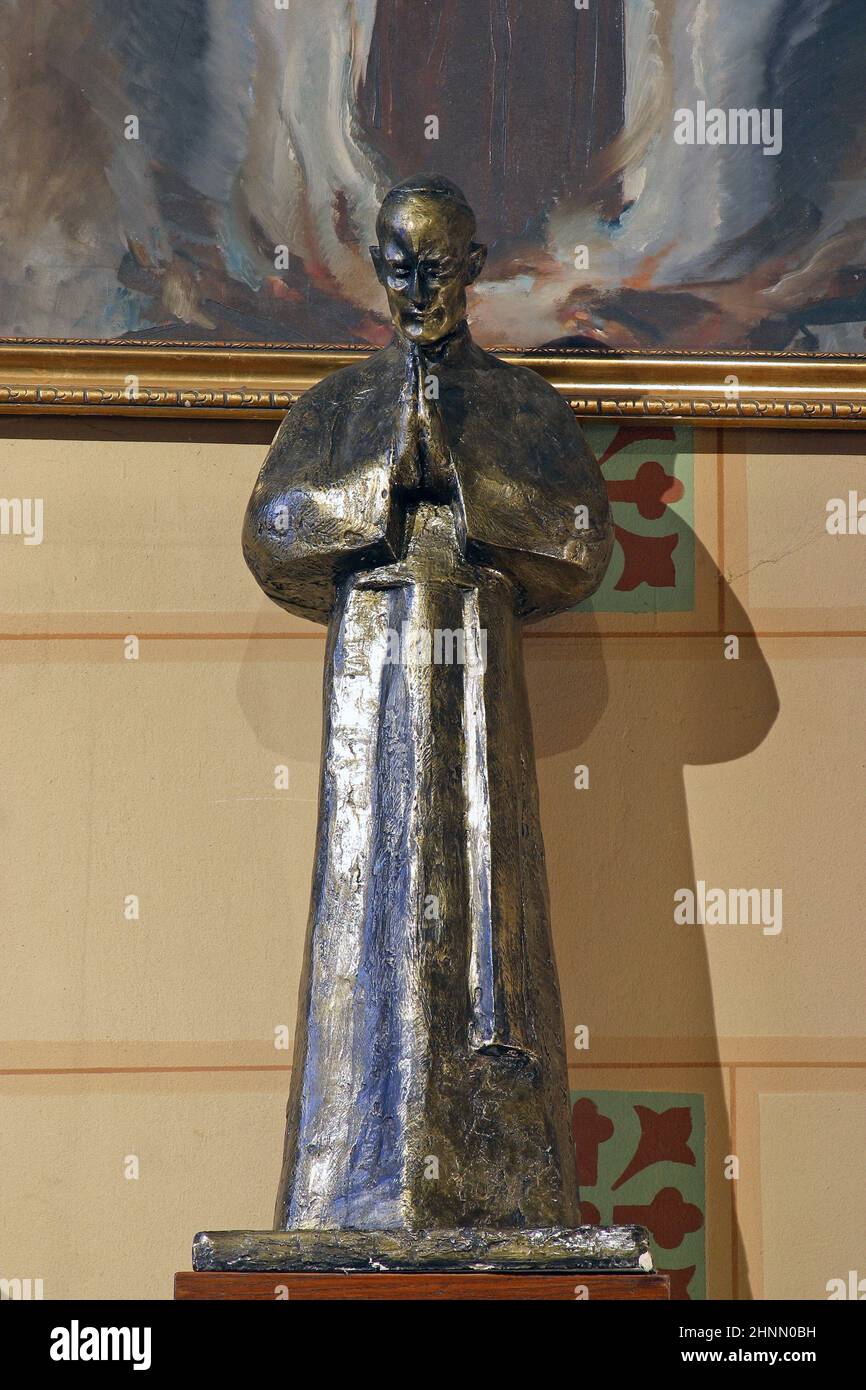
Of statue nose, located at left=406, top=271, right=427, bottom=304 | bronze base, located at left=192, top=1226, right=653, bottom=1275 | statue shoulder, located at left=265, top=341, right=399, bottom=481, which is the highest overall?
statue nose, located at left=406, top=271, right=427, bottom=304

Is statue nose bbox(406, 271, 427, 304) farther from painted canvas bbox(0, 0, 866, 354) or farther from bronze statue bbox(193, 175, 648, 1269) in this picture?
painted canvas bbox(0, 0, 866, 354)

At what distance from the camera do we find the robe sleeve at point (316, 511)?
335 centimetres

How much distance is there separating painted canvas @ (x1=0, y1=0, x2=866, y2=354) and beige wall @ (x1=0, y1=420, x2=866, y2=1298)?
275mm

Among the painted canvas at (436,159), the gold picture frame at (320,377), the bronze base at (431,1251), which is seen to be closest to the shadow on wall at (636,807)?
the gold picture frame at (320,377)

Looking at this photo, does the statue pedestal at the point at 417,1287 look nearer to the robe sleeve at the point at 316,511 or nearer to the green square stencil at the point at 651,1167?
the green square stencil at the point at 651,1167

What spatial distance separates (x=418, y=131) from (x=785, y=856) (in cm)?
154

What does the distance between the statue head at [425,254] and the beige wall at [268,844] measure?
737mm

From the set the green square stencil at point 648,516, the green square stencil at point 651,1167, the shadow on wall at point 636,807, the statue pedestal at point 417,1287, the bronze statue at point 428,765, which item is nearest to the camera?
the statue pedestal at point 417,1287

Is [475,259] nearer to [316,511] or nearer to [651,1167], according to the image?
[316,511]

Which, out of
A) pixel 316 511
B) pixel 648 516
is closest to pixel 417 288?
pixel 316 511

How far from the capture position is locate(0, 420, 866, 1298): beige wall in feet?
12.3

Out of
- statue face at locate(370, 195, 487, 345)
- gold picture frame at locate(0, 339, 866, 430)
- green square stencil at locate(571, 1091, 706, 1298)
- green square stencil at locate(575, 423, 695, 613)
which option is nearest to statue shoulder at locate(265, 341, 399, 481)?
statue face at locate(370, 195, 487, 345)

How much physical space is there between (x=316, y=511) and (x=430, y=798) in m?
0.51
